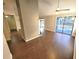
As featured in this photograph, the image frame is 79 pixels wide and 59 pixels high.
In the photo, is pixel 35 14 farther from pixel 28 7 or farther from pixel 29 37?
pixel 29 37

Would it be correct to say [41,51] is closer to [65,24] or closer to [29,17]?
[29,17]

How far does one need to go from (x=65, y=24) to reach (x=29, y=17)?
4774mm

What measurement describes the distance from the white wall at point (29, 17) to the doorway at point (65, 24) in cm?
367

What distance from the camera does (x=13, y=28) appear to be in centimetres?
786

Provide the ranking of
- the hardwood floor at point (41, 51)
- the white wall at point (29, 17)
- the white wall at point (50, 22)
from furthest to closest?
the white wall at point (50, 22) → the white wall at point (29, 17) → the hardwood floor at point (41, 51)

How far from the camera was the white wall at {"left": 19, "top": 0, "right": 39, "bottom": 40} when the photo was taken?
15.8ft

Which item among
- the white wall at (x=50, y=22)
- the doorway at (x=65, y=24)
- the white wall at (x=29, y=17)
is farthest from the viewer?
the white wall at (x=50, y=22)

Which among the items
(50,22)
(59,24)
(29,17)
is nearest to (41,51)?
(29,17)

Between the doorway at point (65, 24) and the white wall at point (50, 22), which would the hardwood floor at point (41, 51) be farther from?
the white wall at point (50, 22)

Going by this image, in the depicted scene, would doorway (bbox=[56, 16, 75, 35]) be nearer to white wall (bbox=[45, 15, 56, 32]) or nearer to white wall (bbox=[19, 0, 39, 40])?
white wall (bbox=[45, 15, 56, 32])

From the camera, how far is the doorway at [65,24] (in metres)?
8.23

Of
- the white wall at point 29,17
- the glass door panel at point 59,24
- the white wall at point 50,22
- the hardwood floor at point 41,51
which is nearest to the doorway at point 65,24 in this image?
the glass door panel at point 59,24

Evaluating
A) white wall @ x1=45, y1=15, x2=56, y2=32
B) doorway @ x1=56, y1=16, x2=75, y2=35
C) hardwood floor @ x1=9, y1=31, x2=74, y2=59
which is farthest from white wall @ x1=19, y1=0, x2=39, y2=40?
white wall @ x1=45, y1=15, x2=56, y2=32

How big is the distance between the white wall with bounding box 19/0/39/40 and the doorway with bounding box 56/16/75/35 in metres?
3.67
